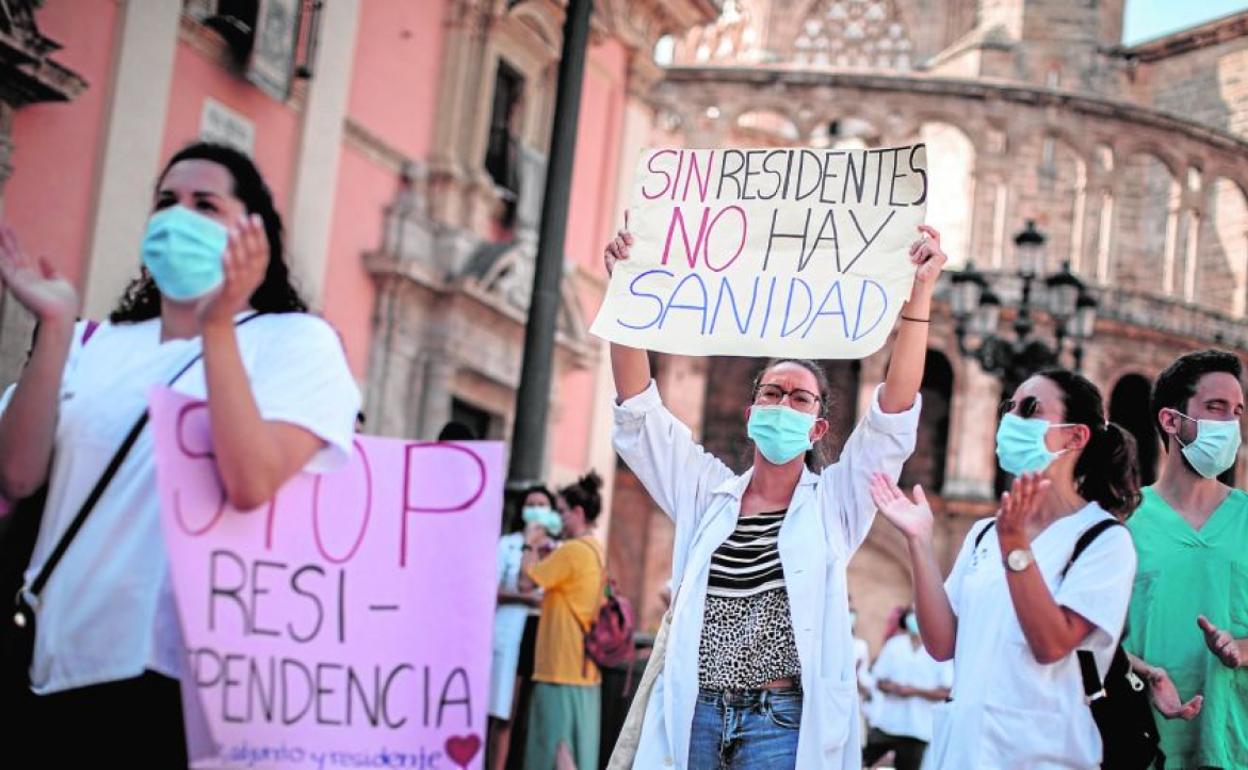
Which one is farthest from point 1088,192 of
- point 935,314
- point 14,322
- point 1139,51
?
point 14,322

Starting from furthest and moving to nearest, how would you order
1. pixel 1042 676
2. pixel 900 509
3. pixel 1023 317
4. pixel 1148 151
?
pixel 1148 151, pixel 1023 317, pixel 900 509, pixel 1042 676

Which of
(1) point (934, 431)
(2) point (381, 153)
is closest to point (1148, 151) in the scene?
(1) point (934, 431)

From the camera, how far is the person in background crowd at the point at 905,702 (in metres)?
12.0

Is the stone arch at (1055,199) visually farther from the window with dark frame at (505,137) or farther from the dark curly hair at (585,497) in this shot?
the dark curly hair at (585,497)

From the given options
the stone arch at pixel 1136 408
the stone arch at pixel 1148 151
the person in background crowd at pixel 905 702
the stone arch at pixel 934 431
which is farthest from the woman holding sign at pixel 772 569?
the stone arch at pixel 1148 151

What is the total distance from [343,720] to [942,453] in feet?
99.9

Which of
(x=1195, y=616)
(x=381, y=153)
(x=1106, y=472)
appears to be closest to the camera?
(x=1106, y=472)

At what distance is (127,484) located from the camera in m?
3.19

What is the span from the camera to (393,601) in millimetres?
3318

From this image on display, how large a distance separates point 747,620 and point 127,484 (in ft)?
6.24

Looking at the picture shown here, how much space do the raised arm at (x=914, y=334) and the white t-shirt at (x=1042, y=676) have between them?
519 millimetres

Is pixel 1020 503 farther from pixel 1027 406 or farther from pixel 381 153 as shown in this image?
pixel 381 153

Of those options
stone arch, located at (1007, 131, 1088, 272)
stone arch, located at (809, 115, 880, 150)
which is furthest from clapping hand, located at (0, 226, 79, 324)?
stone arch, located at (1007, 131, 1088, 272)

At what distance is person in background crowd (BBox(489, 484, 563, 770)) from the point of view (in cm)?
955
